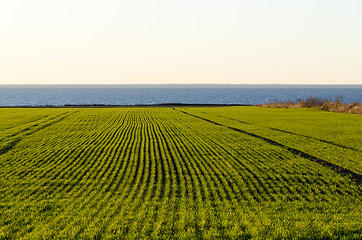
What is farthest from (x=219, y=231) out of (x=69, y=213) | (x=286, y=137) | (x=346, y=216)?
(x=286, y=137)

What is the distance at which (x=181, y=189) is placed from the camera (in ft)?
49.3

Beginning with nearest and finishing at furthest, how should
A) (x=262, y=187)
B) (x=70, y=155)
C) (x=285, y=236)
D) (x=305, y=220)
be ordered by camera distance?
(x=285, y=236), (x=305, y=220), (x=262, y=187), (x=70, y=155)

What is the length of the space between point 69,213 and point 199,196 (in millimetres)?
5869

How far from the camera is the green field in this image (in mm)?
10078

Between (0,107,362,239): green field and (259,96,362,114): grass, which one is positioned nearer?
(0,107,362,239): green field

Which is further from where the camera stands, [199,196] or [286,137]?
[286,137]

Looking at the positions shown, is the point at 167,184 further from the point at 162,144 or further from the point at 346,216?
the point at 162,144

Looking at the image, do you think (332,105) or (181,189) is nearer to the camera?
(181,189)

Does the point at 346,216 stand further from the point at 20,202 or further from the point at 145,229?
the point at 20,202

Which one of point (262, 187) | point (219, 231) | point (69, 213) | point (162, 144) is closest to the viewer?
point (219, 231)

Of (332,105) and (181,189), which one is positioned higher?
(332,105)

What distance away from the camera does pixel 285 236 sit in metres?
9.17

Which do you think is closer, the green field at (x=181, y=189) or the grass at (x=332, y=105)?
the green field at (x=181, y=189)

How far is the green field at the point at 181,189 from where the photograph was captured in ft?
33.1
